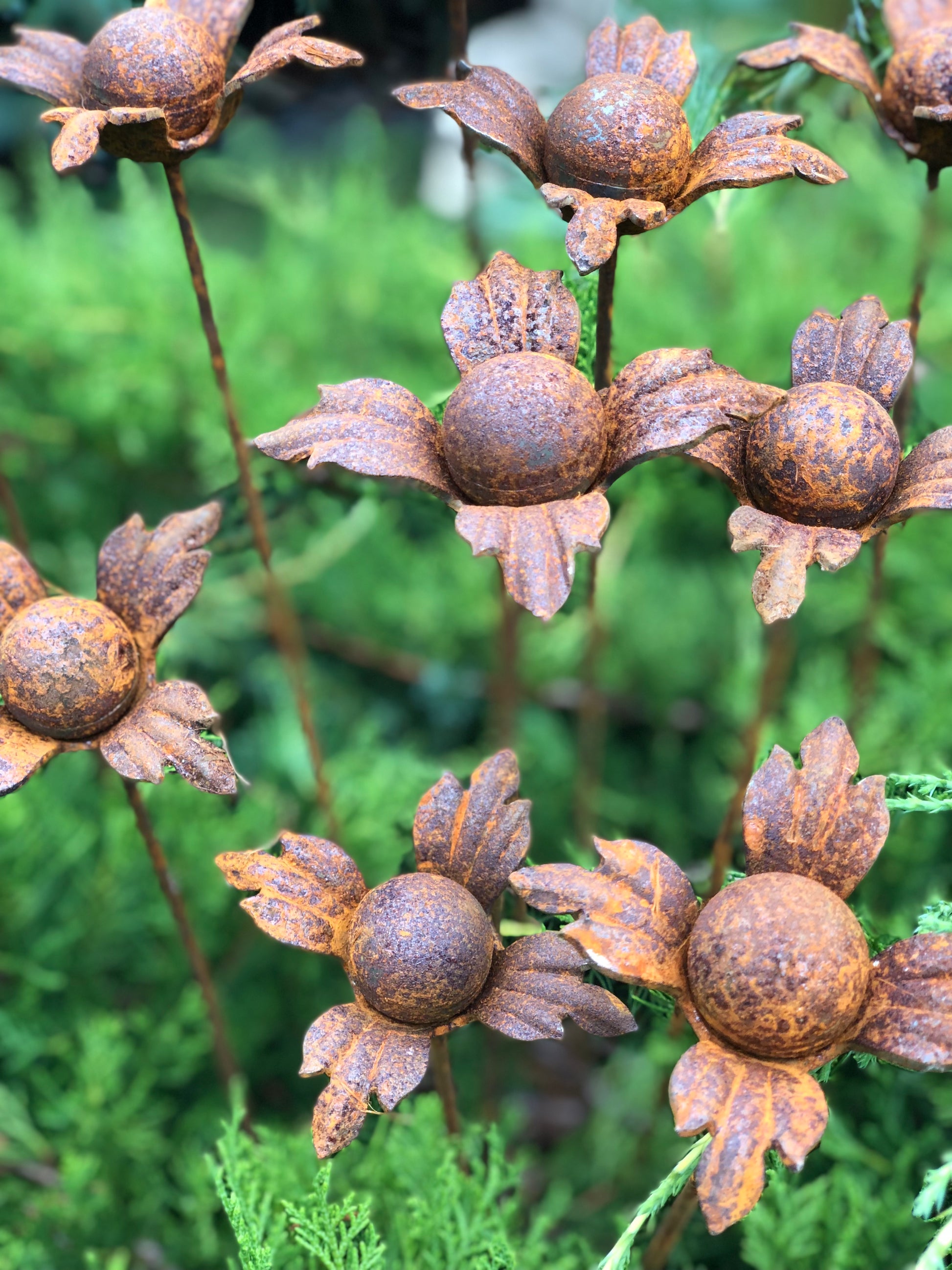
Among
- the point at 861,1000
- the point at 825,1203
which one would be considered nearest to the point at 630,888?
the point at 861,1000

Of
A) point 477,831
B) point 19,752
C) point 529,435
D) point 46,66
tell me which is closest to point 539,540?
point 529,435

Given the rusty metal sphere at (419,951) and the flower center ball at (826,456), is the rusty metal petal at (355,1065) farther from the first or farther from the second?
the flower center ball at (826,456)

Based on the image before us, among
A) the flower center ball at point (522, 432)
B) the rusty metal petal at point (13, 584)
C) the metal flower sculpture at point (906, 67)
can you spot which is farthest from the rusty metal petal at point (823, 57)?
the rusty metal petal at point (13, 584)

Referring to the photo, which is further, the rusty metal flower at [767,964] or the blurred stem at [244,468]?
the blurred stem at [244,468]

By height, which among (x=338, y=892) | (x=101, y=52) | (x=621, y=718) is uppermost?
(x=101, y=52)

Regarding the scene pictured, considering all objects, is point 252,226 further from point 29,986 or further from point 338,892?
point 338,892

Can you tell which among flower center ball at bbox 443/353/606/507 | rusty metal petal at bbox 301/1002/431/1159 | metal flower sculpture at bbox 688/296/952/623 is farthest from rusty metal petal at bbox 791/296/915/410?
rusty metal petal at bbox 301/1002/431/1159

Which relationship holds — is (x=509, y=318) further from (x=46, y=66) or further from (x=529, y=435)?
(x=46, y=66)
